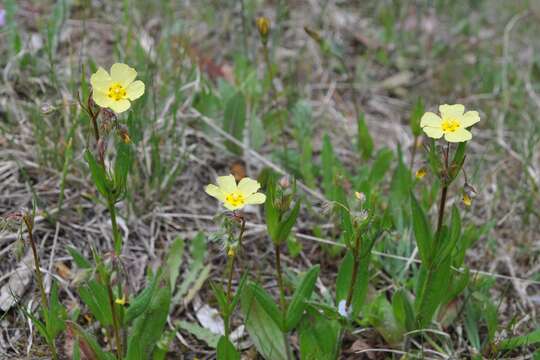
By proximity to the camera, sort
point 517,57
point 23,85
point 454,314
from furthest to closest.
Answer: point 517,57, point 23,85, point 454,314

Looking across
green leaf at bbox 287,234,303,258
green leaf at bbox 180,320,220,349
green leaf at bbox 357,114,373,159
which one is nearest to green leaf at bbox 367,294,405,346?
green leaf at bbox 287,234,303,258

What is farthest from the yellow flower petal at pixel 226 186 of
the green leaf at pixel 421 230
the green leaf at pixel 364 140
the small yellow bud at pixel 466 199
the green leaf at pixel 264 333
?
the green leaf at pixel 364 140

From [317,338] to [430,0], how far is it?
11.5 feet

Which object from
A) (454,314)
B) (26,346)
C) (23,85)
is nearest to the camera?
(26,346)

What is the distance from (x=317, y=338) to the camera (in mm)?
2459

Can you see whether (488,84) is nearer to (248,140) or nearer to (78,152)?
(248,140)

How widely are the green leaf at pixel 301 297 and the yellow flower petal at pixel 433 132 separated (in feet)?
2.19

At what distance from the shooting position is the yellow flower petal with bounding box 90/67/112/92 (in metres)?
2.05

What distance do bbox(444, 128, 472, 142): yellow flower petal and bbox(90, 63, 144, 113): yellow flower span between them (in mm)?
1036

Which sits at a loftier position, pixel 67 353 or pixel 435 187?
pixel 435 187

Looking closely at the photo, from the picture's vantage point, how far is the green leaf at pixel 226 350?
7.29 ft

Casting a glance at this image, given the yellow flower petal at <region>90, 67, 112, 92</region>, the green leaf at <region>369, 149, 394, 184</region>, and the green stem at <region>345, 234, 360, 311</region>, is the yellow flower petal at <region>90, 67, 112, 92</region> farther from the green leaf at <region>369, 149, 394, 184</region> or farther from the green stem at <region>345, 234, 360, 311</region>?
the green leaf at <region>369, 149, 394, 184</region>

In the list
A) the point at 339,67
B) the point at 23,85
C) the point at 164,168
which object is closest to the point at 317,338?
the point at 164,168

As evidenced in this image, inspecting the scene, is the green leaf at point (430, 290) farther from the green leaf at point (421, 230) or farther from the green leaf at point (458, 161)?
the green leaf at point (458, 161)
